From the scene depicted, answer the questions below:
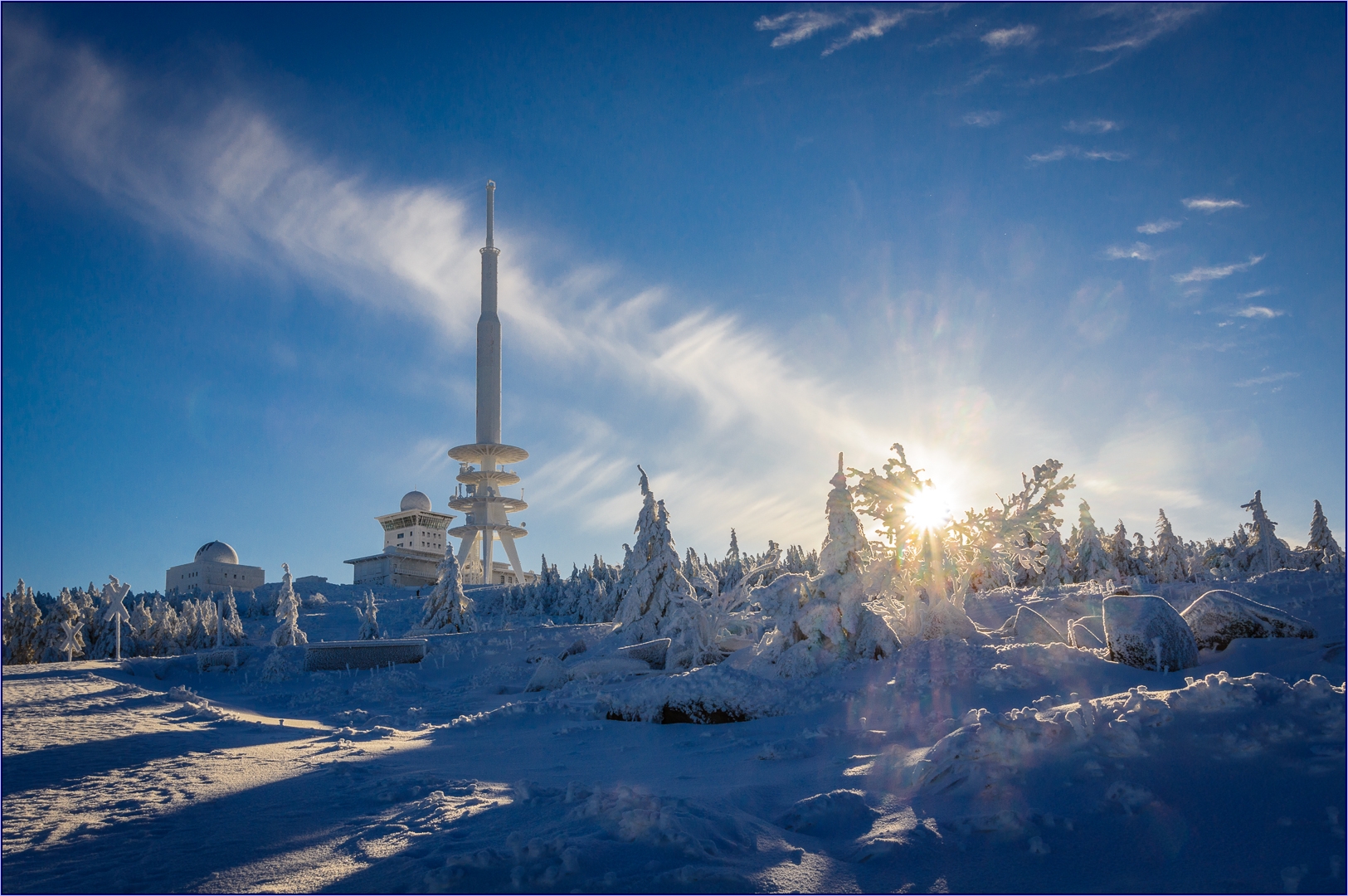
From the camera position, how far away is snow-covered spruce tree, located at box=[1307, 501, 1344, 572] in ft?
121

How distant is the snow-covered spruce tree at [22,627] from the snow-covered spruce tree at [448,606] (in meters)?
24.5

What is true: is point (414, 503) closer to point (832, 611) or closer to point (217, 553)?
point (217, 553)

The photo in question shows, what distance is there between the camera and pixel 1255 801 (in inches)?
204

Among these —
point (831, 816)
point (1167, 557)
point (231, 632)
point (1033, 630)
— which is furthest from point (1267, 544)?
point (231, 632)

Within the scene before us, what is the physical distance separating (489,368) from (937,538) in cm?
7371

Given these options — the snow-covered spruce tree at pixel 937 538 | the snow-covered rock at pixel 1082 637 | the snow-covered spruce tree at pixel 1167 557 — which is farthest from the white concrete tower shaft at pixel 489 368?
the snow-covered rock at pixel 1082 637

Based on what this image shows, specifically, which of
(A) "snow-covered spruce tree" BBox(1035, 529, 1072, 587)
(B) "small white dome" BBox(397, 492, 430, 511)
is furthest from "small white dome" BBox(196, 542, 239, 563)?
(A) "snow-covered spruce tree" BBox(1035, 529, 1072, 587)

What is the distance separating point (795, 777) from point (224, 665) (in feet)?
106

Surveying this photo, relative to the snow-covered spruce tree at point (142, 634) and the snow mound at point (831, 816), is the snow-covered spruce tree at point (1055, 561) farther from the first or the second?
the snow-covered spruce tree at point (142, 634)

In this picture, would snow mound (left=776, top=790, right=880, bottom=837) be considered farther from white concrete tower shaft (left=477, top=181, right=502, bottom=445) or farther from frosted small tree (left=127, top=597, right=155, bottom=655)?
white concrete tower shaft (left=477, top=181, right=502, bottom=445)

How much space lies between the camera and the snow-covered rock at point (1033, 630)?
1648 cm

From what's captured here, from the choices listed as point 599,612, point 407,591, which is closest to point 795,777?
point 599,612

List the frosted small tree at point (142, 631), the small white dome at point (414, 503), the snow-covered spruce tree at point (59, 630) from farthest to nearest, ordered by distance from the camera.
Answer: the small white dome at point (414, 503) < the frosted small tree at point (142, 631) < the snow-covered spruce tree at point (59, 630)

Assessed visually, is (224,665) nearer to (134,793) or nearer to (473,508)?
(134,793)
